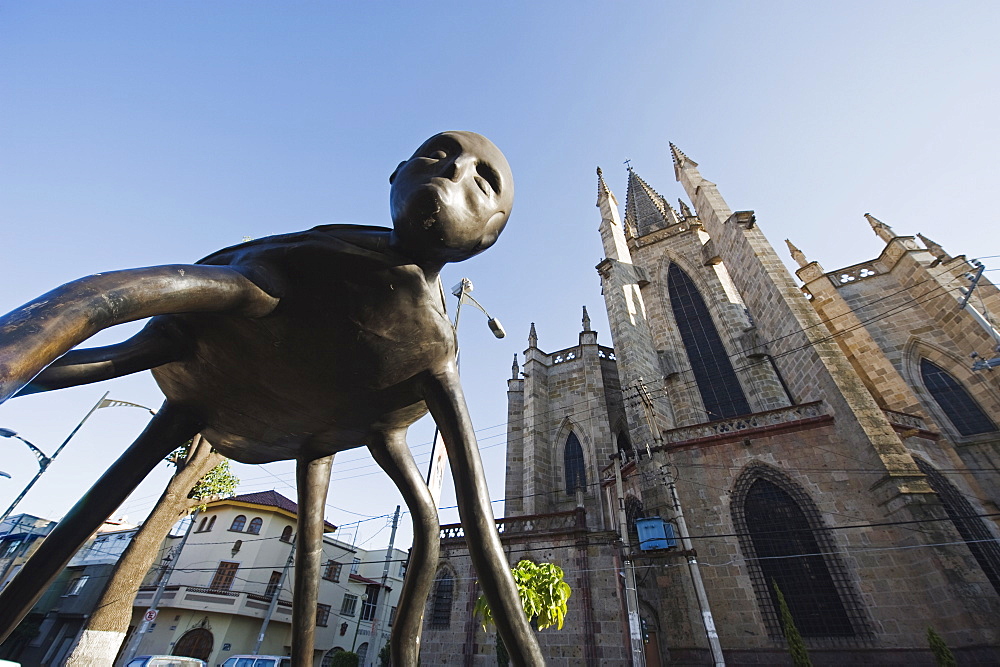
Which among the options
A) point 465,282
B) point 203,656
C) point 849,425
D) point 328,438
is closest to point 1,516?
point 203,656

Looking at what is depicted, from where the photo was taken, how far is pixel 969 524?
32.3 ft

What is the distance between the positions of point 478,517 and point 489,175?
1379 mm

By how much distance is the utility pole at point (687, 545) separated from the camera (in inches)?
317

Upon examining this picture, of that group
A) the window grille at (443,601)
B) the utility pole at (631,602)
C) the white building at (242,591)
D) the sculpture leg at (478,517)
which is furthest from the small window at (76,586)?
the sculpture leg at (478,517)

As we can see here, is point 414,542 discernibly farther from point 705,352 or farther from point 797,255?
point 797,255

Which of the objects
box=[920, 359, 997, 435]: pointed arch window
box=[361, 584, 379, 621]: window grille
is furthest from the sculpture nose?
box=[361, 584, 379, 621]: window grille

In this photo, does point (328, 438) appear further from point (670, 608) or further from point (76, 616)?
point (76, 616)

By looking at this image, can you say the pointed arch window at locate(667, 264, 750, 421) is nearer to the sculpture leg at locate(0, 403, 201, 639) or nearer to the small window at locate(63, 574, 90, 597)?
the sculpture leg at locate(0, 403, 201, 639)

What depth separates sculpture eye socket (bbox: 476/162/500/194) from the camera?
1.75 meters

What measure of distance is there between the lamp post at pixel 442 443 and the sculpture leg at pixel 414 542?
1.78 m

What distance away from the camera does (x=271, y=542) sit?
19.5 m

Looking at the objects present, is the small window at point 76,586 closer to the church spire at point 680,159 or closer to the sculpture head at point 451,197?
the sculpture head at point 451,197

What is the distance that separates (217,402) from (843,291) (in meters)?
21.2

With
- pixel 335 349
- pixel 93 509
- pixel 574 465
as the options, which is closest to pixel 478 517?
pixel 335 349
